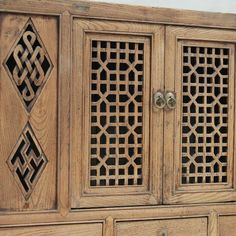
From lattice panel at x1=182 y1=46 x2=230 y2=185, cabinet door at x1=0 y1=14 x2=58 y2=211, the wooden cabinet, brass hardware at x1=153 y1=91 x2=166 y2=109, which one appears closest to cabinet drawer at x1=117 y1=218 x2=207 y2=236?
the wooden cabinet

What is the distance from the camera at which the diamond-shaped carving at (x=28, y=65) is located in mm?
1416

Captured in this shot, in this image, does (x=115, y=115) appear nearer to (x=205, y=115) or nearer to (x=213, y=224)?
(x=205, y=115)

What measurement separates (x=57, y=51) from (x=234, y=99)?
58cm

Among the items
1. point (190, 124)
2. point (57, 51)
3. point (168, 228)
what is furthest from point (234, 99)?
point (57, 51)

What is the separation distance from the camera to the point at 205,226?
5.23 feet

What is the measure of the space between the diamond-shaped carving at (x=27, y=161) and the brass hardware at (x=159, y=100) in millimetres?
362

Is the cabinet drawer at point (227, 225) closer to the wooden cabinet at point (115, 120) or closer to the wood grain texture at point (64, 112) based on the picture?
the wooden cabinet at point (115, 120)

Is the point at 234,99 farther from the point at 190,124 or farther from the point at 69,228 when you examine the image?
the point at 69,228

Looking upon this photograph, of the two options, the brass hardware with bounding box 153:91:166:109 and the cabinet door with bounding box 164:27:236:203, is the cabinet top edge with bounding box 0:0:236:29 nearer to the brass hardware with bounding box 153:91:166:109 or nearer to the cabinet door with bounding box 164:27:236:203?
the cabinet door with bounding box 164:27:236:203

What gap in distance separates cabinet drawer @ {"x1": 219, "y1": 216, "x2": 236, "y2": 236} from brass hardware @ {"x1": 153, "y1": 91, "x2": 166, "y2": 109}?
1.33ft

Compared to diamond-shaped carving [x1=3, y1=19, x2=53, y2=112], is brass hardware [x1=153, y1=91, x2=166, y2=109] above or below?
below

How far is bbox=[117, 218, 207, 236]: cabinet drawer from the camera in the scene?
4.97 ft

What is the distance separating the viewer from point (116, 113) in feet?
4.95

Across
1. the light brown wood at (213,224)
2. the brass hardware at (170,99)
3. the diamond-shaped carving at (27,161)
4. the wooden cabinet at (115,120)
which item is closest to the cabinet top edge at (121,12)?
the wooden cabinet at (115,120)
